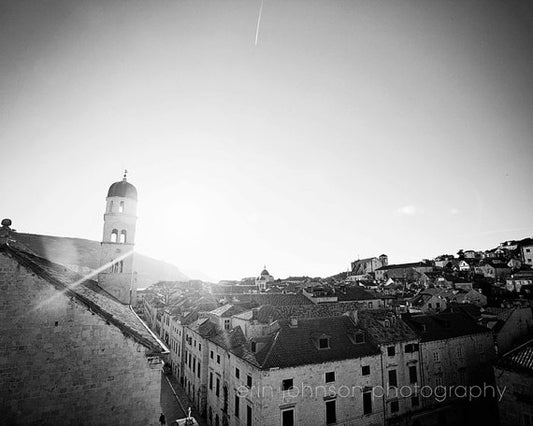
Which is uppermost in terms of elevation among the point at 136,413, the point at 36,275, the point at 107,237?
the point at 107,237

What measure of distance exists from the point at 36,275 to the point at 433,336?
1361 inches

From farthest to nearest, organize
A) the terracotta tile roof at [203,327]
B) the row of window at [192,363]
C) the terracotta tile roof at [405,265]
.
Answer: the terracotta tile roof at [405,265]
the row of window at [192,363]
the terracotta tile roof at [203,327]

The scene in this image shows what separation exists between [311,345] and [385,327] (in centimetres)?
915

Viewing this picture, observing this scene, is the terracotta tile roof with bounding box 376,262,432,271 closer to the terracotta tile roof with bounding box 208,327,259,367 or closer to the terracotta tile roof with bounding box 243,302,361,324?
the terracotta tile roof with bounding box 243,302,361,324

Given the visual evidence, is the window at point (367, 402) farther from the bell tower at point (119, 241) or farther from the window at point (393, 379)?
the bell tower at point (119, 241)

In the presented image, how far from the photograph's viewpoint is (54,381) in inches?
328

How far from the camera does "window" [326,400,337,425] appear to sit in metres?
22.7

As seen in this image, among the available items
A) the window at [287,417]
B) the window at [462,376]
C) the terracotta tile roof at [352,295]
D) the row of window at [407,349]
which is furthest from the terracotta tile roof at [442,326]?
the terracotta tile roof at [352,295]

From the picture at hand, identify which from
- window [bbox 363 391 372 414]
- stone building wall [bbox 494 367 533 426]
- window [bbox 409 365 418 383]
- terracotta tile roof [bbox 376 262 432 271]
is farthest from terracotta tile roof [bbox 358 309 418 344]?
terracotta tile roof [bbox 376 262 432 271]

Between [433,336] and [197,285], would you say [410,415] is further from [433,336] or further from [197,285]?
[197,285]

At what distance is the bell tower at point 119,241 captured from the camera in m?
24.3

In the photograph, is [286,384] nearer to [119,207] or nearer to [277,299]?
[119,207]

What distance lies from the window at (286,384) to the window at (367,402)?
24.6 feet

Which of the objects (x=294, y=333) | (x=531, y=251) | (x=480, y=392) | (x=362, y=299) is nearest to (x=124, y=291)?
(x=294, y=333)
